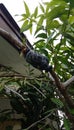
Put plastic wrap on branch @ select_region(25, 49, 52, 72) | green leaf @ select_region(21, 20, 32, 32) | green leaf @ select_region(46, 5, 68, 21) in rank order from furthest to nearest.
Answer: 1. green leaf @ select_region(21, 20, 32, 32)
2. green leaf @ select_region(46, 5, 68, 21)
3. plastic wrap on branch @ select_region(25, 49, 52, 72)

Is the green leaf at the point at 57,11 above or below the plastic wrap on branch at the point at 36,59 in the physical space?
above

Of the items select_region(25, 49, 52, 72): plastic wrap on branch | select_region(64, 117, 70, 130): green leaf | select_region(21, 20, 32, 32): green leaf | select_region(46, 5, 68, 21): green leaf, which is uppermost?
select_region(21, 20, 32, 32): green leaf

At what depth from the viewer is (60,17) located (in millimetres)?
1362

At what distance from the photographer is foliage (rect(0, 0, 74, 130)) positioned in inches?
52.5

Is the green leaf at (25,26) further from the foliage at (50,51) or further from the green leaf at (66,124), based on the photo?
the green leaf at (66,124)

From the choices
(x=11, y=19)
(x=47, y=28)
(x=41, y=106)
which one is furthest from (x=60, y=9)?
(x=11, y=19)

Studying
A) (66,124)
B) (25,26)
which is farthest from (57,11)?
(66,124)

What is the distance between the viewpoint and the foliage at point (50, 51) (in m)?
1.33

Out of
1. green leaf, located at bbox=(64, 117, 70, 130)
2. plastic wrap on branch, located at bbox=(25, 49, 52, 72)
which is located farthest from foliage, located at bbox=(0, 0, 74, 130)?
plastic wrap on branch, located at bbox=(25, 49, 52, 72)

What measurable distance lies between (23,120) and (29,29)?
3.75 ft

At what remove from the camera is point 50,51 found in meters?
1.66

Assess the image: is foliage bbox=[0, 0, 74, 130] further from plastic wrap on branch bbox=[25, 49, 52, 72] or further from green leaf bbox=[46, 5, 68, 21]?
plastic wrap on branch bbox=[25, 49, 52, 72]

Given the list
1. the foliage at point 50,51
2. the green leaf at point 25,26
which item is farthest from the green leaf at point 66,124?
the green leaf at point 25,26

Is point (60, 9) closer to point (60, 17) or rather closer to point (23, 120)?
point (60, 17)
